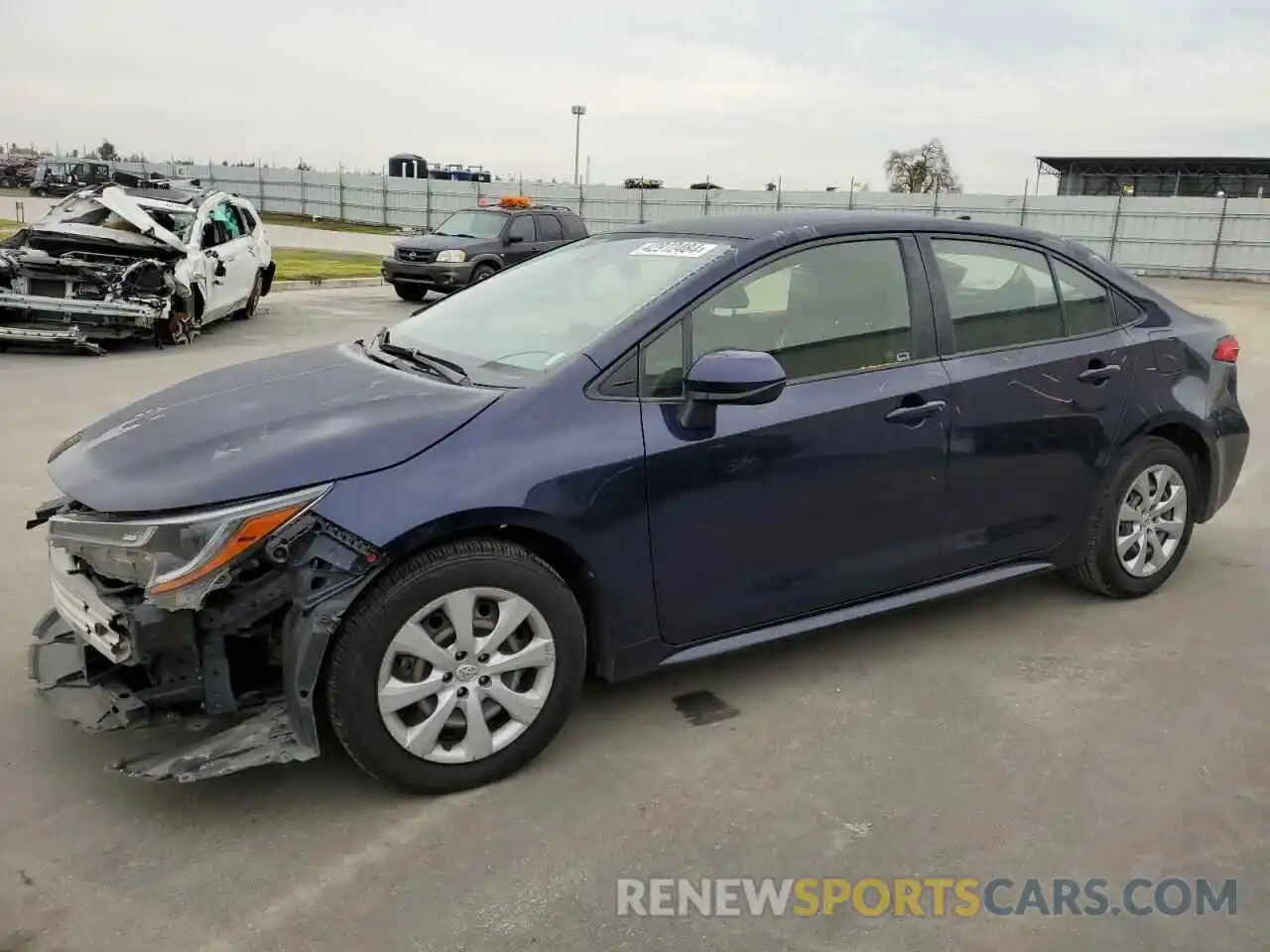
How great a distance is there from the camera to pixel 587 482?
10.1ft

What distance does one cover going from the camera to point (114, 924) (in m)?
2.49

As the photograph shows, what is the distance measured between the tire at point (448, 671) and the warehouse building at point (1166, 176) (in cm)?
5284

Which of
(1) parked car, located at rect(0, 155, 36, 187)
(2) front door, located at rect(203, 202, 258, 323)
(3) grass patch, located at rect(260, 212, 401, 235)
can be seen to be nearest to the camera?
(2) front door, located at rect(203, 202, 258, 323)

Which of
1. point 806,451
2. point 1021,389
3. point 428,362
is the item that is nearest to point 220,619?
point 428,362

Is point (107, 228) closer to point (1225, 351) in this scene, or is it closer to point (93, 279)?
point (93, 279)

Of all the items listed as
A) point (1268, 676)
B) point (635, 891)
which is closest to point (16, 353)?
point (635, 891)

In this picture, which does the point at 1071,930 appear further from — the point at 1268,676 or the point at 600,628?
the point at 1268,676

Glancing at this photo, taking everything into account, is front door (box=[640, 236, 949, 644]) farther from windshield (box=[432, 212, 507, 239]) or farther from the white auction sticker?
windshield (box=[432, 212, 507, 239])

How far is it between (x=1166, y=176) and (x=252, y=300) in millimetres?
51315

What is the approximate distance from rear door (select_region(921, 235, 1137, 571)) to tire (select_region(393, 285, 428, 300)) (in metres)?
14.3

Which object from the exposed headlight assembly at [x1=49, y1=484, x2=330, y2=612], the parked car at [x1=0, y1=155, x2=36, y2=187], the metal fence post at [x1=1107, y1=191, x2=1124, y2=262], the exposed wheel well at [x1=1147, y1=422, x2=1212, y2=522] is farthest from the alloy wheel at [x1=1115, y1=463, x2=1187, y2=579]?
the parked car at [x1=0, y1=155, x2=36, y2=187]

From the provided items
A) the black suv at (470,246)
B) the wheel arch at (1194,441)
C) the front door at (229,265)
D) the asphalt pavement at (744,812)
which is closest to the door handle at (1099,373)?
the wheel arch at (1194,441)

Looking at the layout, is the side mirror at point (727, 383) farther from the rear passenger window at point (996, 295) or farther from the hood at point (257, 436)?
the rear passenger window at point (996, 295)

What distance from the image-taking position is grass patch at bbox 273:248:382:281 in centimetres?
2050
